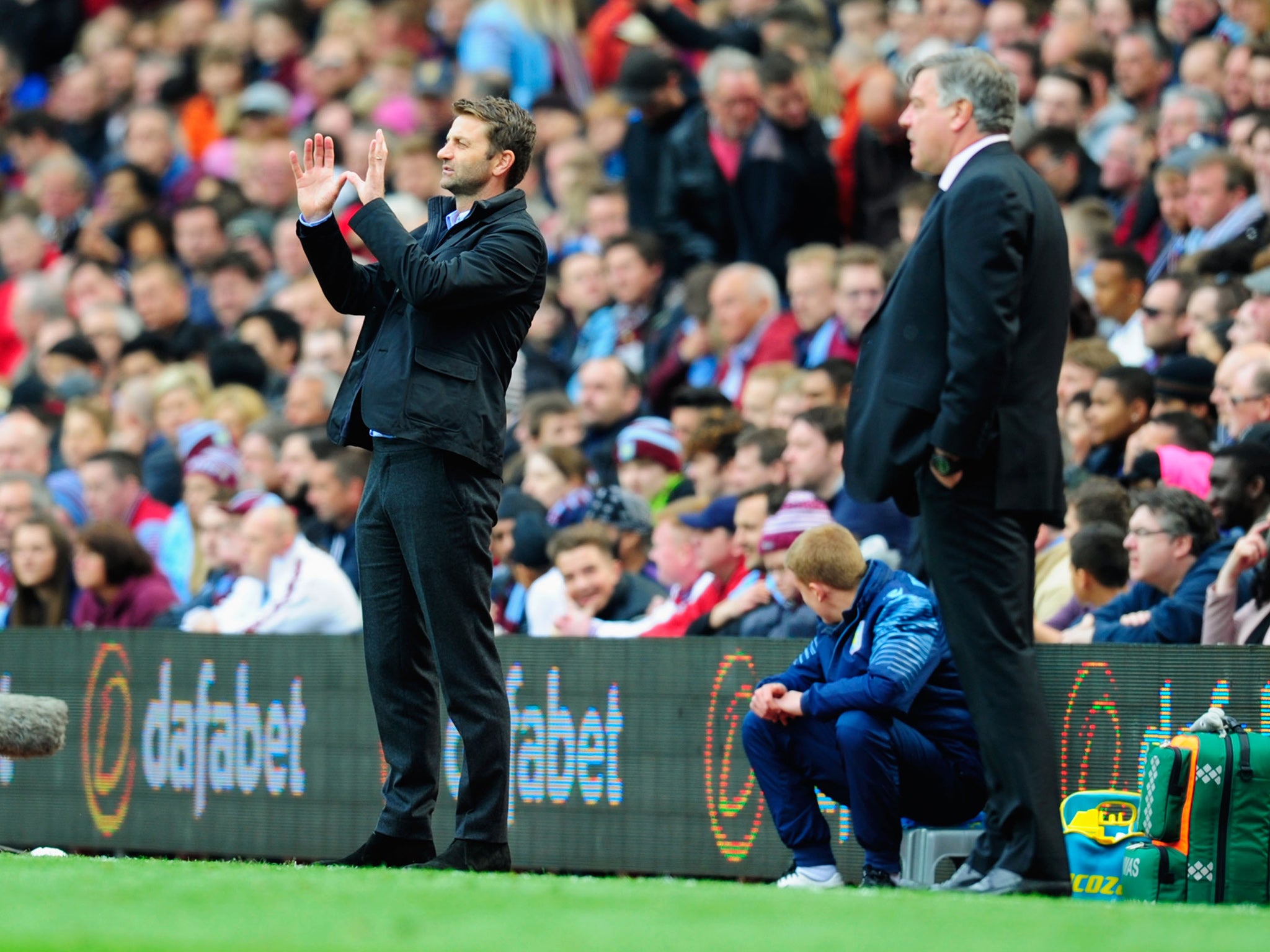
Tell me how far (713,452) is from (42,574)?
3.87 m

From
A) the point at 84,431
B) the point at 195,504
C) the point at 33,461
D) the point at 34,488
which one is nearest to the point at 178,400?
the point at 84,431

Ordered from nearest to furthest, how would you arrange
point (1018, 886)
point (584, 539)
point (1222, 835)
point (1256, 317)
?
1. point (1018, 886)
2. point (1222, 835)
3. point (1256, 317)
4. point (584, 539)

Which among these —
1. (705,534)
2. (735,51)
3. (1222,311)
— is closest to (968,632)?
(705,534)

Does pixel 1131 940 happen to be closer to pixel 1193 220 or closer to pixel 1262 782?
pixel 1262 782

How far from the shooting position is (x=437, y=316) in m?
6.71

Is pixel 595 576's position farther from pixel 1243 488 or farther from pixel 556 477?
pixel 1243 488

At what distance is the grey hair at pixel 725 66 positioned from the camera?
1377 cm

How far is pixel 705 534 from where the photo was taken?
401 inches

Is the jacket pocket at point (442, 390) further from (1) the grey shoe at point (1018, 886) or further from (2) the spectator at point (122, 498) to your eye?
(2) the spectator at point (122, 498)

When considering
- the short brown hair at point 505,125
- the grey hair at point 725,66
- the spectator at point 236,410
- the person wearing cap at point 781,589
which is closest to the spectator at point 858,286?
the grey hair at point 725,66

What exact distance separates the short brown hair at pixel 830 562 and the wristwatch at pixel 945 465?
1.38 metres

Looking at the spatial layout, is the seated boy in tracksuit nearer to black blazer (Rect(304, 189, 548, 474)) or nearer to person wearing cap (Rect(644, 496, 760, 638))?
black blazer (Rect(304, 189, 548, 474))

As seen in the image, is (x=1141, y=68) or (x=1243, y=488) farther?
(x=1141, y=68)

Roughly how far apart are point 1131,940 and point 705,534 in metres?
5.75
